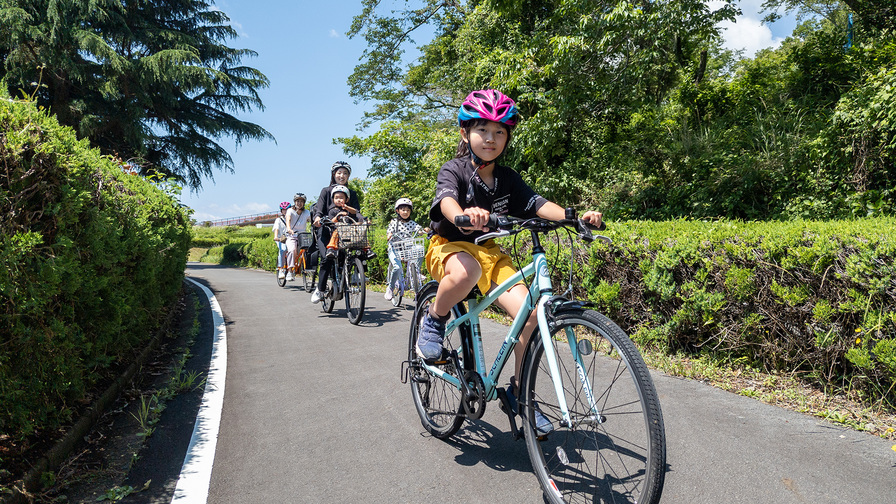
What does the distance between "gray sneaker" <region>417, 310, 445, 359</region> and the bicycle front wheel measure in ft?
2.71

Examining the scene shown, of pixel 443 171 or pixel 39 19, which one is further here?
pixel 39 19

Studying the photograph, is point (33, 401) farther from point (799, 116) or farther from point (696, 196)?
point (799, 116)

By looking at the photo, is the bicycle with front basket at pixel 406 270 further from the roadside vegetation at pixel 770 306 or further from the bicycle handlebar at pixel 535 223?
the bicycle handlebar at pixel 535 223

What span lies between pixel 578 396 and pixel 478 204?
50.1 inches

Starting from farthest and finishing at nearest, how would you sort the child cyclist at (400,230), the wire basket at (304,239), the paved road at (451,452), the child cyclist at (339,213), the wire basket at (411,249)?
the wire basket at (304,239) < the child cyclist at (400,230) < the wire basket at (411,249) < the child cyclist at (339,213) < the paved road at (451,452)

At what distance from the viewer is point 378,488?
2.96m

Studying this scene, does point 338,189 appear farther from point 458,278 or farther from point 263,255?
point 263,255

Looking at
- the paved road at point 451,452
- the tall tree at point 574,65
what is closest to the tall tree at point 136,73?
the tall tree at point 574,65

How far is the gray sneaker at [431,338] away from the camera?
3379 millimetres

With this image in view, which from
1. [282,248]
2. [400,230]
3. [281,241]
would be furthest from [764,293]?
[281,241]

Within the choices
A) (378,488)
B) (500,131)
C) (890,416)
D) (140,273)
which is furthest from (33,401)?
(890,416)

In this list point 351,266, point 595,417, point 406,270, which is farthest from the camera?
point 406,270

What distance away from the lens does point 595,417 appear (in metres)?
2.42

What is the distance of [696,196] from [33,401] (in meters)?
12.2
